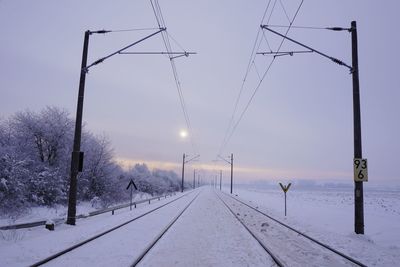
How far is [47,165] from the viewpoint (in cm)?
3562

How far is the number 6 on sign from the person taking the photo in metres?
16.2

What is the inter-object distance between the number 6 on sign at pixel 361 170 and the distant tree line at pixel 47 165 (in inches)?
827

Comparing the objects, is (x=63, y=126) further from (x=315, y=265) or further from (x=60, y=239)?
(x=315, y=265)

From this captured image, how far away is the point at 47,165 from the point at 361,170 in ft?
93.7

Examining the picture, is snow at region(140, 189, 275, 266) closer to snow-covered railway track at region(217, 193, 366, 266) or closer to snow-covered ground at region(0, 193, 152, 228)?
snow-covered railway track at region(217, 193, 366, 266)

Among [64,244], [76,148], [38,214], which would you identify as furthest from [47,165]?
[64,244]

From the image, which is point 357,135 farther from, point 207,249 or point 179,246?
point 179,246

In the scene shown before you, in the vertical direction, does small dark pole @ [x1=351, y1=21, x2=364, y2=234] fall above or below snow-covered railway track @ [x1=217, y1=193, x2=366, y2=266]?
above

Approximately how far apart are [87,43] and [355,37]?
1268 centimetres

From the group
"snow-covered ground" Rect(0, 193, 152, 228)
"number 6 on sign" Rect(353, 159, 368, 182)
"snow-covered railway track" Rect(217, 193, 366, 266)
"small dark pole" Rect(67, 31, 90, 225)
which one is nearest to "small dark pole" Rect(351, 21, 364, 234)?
"number 6 on sign" Rect(353, 159, 368, 182)

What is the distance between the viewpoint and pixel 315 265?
31.8 feet

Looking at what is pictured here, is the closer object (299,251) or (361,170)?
(299,251)

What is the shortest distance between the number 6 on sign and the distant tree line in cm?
2101

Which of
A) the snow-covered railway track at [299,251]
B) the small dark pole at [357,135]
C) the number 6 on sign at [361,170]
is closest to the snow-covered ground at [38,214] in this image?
the snow-covered railway track at [299,251]
